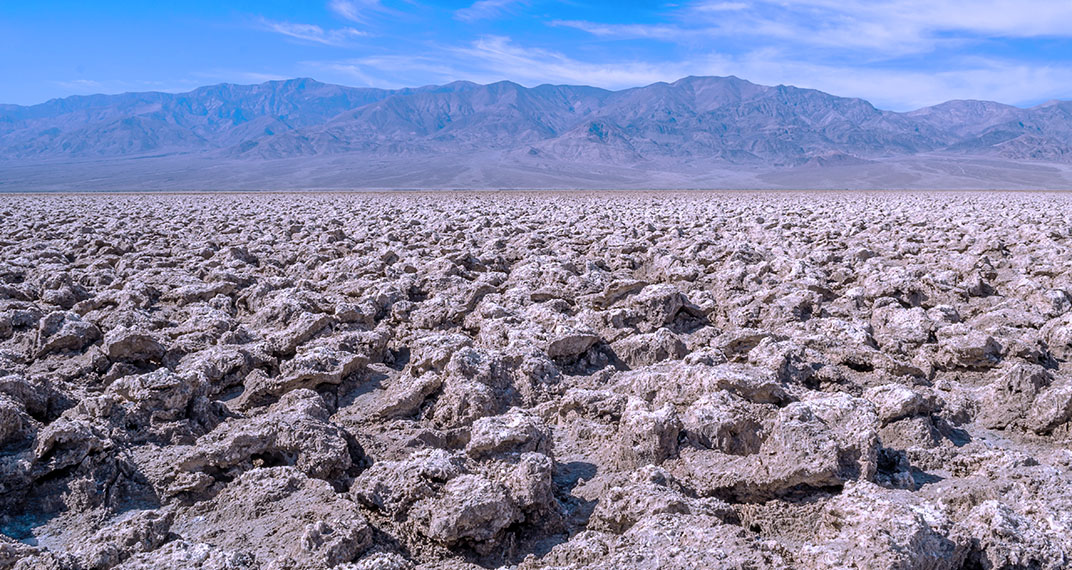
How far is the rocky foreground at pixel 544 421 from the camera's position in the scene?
2510 millimetres

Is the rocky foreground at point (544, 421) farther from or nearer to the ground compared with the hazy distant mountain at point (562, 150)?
nearer to the ground

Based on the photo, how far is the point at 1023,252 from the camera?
28.1 feet

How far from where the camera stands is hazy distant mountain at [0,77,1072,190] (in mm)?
78562

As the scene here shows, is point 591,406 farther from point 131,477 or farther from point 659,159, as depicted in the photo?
point 659,159

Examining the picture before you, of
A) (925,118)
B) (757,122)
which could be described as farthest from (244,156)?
(925,118)

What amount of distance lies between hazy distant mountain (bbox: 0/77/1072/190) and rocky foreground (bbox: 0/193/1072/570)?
59.6 m

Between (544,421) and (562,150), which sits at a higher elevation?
(562,150)

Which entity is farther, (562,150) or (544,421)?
(562,150)

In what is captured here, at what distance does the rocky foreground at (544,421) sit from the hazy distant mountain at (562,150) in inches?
2347

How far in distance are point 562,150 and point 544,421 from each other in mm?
124473

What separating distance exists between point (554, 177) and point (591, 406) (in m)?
75.3

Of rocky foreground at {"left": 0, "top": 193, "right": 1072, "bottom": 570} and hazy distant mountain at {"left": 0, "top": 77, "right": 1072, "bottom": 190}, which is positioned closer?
rocky foreground at {"left": 0, "top": 193, "right": 1072, "bottom": 570}

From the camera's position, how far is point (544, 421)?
387 cm

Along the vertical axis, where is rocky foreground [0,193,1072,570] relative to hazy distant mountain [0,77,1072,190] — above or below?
below
